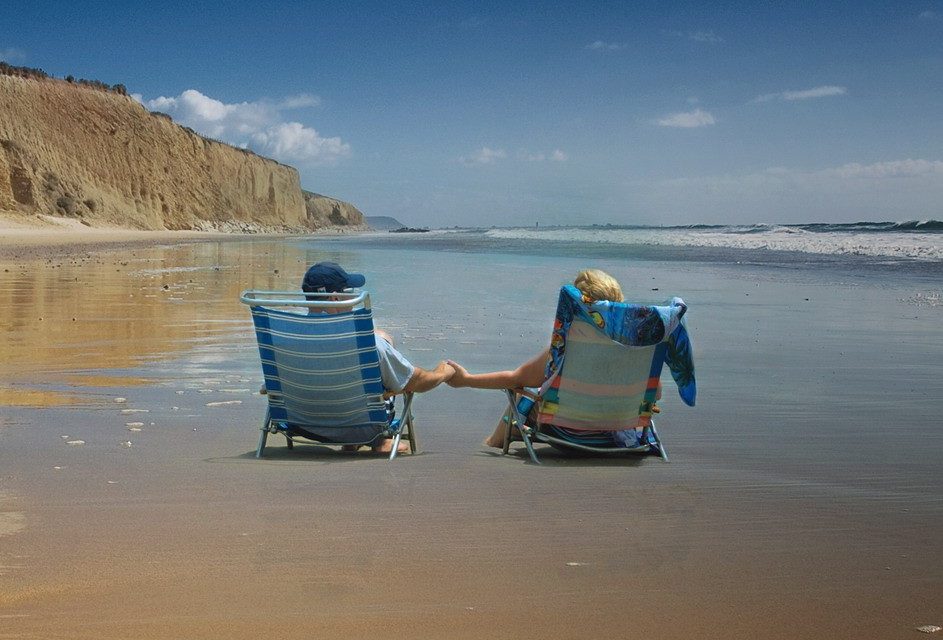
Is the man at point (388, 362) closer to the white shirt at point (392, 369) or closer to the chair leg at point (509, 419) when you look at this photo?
the white shirt at point (392, 369)

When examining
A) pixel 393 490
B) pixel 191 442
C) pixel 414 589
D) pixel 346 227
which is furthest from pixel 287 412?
pixel 346 227

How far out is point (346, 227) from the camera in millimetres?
159250

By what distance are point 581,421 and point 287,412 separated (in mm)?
1544

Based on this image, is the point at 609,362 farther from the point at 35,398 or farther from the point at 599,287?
the point at 35,398

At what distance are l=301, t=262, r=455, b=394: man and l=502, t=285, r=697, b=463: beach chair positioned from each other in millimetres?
454

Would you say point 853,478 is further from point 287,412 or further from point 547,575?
point 287,412

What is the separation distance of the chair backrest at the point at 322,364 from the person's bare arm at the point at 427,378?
204 millimetres

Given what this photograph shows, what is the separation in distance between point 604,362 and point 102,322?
24.4 feet

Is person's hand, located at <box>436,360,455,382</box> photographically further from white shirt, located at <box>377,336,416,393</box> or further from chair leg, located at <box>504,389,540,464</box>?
chair leg, located at <box>504,389,540,464</box>

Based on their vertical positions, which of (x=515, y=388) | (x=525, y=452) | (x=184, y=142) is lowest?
(x=525, y=452)

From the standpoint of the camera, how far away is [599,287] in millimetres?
4672

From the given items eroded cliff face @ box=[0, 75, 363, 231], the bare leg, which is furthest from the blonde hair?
eroded cliff face @ box=[0, 75, 363, 231]

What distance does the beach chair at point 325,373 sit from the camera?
4704 mm

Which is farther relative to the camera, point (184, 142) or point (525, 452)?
point (184, 142)
